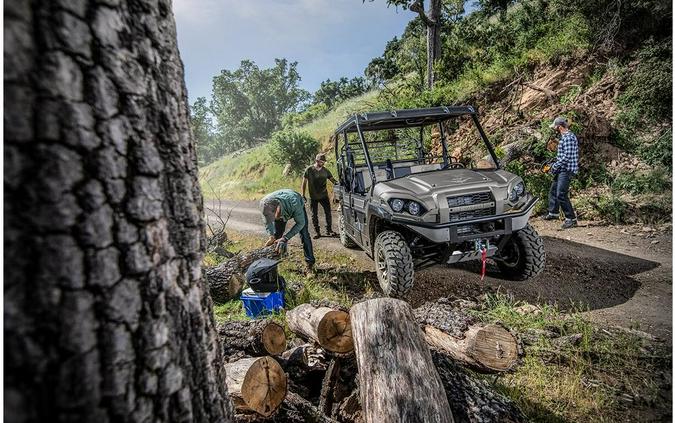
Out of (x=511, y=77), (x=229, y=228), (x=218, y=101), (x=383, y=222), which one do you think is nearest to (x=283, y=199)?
(x=383, y=222)

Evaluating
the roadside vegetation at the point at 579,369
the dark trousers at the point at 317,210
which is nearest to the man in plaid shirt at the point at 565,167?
the roadside vegetation at the point at 579,369

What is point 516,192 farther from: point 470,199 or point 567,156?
point 567,156

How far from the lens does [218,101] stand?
59312 millimetres

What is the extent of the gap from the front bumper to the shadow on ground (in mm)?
862

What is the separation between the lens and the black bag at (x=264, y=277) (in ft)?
13.0

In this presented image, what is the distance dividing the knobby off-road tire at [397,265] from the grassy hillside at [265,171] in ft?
36.0

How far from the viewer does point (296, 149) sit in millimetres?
19547

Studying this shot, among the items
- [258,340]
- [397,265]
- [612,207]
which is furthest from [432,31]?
[258,340]

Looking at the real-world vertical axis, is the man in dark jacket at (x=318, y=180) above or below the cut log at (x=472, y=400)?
above

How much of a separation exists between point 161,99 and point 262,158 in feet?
91.9

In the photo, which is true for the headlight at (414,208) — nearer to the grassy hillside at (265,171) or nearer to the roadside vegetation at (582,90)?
the roadside vegetation at (582,90)

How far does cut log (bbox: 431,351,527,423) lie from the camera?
2053 mm

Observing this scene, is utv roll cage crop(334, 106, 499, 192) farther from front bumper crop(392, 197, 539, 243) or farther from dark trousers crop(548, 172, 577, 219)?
dark trousers crop(548, 172, 577, 219)

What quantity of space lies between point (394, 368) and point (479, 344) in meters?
0.74
